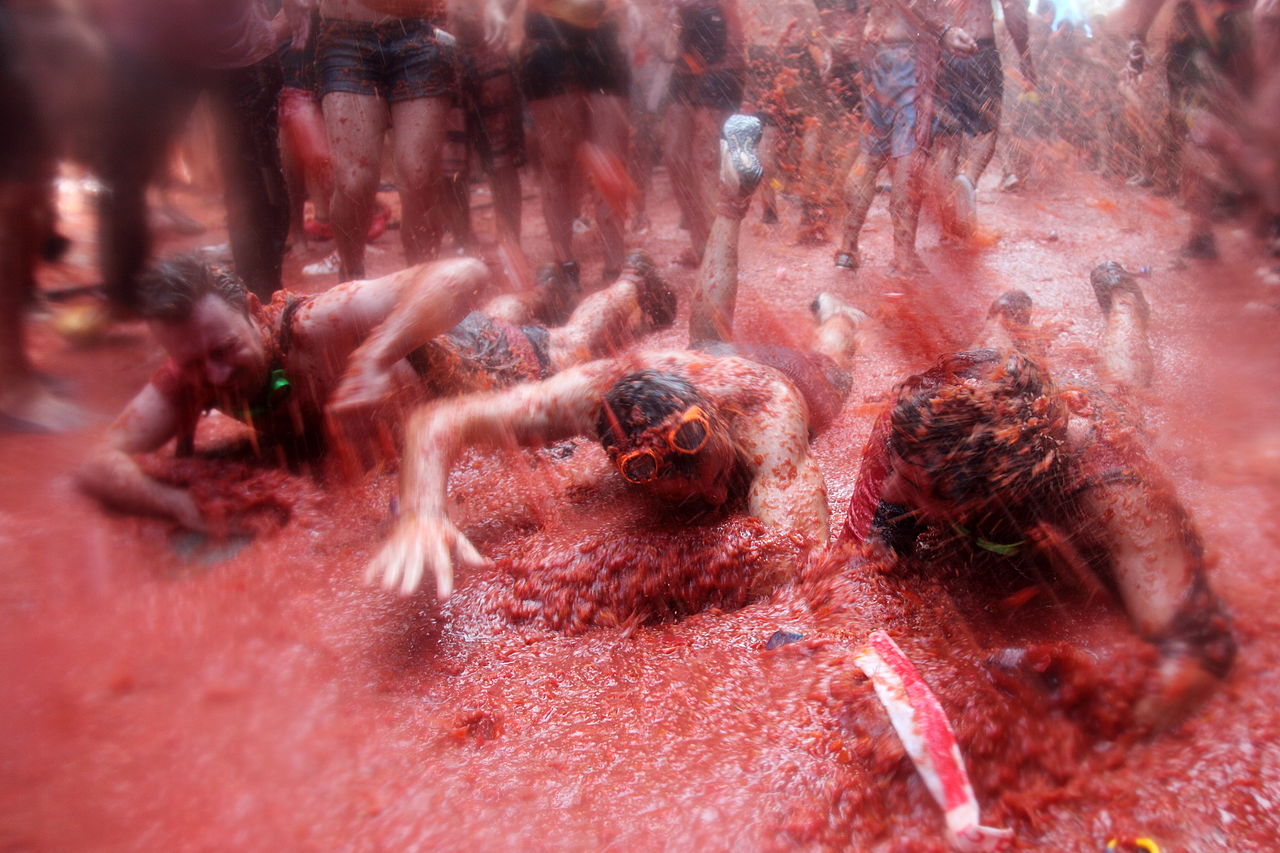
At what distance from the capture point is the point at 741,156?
3330 millimetres

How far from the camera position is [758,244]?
18.0 feet

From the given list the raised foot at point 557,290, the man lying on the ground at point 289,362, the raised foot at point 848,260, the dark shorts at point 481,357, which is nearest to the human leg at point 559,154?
the raised foot at point 557,290

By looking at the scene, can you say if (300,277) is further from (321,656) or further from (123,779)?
(123,779)

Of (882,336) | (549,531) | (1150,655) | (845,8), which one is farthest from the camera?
(845,8)

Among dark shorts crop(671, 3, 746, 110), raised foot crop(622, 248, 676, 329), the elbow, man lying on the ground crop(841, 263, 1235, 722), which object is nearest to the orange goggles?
man lying on the ground crop(841, 263, 1235, 722)

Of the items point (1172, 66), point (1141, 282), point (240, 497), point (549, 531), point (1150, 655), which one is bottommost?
point (1150, 655)

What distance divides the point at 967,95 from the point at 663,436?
4.25m

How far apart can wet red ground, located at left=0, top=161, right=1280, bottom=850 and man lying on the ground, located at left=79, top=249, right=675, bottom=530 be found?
12 centimetres

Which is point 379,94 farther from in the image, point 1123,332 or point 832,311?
point 1123,332

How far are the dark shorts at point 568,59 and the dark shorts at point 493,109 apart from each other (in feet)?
0.63

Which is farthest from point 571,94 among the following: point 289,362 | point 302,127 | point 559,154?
point 289,362

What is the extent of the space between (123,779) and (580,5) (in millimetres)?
4055

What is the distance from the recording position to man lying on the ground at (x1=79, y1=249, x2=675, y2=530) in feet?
6.95

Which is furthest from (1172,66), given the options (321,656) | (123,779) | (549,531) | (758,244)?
(123,779)
